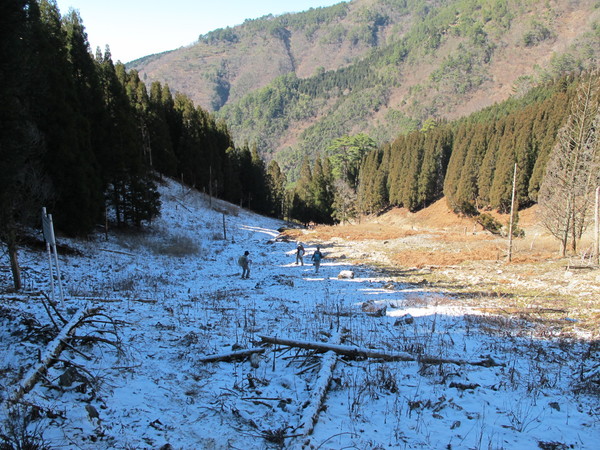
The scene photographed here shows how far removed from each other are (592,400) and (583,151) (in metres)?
28.8

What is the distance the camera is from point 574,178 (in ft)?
86.0

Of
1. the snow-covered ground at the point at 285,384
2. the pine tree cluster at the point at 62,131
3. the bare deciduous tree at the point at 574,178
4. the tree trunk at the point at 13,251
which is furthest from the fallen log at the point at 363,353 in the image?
the bare deciduous tree at the point at 574,178

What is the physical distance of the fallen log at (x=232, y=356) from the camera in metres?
5.41

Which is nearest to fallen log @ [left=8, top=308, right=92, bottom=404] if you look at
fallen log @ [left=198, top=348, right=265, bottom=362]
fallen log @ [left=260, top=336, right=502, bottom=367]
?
fallen log @ [left=198, top=348, right=265, bottom=362]

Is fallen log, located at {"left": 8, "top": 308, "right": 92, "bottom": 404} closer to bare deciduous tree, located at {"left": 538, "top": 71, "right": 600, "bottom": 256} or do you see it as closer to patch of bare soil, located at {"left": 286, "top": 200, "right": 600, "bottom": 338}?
patch of bare soil, located at {"left": 286, "top": 200, "right": 600, "bottom": 338}

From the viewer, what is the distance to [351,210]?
67.4m

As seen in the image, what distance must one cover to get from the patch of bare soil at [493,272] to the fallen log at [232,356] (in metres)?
7.78

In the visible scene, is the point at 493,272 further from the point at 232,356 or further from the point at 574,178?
the point at 232,356

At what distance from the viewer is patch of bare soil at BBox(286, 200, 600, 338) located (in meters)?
11.5

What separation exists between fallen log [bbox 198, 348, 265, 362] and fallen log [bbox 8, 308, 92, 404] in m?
1.91

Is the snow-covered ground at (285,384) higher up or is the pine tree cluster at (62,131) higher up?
the pine tree cluster at (62,131)

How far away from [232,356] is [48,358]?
2.44 m

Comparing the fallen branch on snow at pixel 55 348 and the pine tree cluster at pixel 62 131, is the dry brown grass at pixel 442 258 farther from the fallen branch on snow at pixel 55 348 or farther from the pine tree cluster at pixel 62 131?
the fallen branch on snow at pixel 55 348

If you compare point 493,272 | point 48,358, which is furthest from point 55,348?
point 493,272
